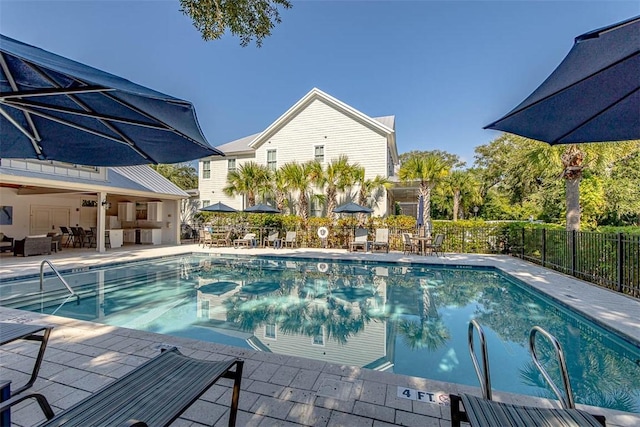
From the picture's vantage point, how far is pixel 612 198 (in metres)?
18.0

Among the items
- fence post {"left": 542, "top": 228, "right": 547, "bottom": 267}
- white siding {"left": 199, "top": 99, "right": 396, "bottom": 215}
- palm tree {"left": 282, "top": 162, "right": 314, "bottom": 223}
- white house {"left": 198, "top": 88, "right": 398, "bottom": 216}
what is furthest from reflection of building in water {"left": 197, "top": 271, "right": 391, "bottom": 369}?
white house {"left": 198, "top": 88, "right": 398, "bottom": 216}

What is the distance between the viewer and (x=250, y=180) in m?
18.1

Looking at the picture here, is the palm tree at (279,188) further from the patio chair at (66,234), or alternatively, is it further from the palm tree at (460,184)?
the palm tree at (460,184)

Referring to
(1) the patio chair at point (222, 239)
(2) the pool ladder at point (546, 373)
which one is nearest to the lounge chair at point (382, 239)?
(1) the patio chair at point (222, 239)

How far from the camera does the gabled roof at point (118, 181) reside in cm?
1071

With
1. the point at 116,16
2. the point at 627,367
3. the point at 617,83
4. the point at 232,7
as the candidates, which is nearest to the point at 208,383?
the point at 617,83

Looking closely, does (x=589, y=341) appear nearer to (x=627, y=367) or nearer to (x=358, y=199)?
(x=627, y=367)

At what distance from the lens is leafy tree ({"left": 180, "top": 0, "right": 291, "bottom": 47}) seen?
21.7ft

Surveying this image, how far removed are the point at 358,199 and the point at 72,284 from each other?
1321 centimetres

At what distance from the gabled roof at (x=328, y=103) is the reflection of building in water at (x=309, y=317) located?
11246 mm

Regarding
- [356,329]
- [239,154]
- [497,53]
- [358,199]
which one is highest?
[497,53]

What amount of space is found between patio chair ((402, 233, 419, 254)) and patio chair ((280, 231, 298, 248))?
549 centimetres

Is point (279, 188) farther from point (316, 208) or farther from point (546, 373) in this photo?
point (546, 373)

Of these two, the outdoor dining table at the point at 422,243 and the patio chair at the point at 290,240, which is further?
the patio chair at the point at 290,240
